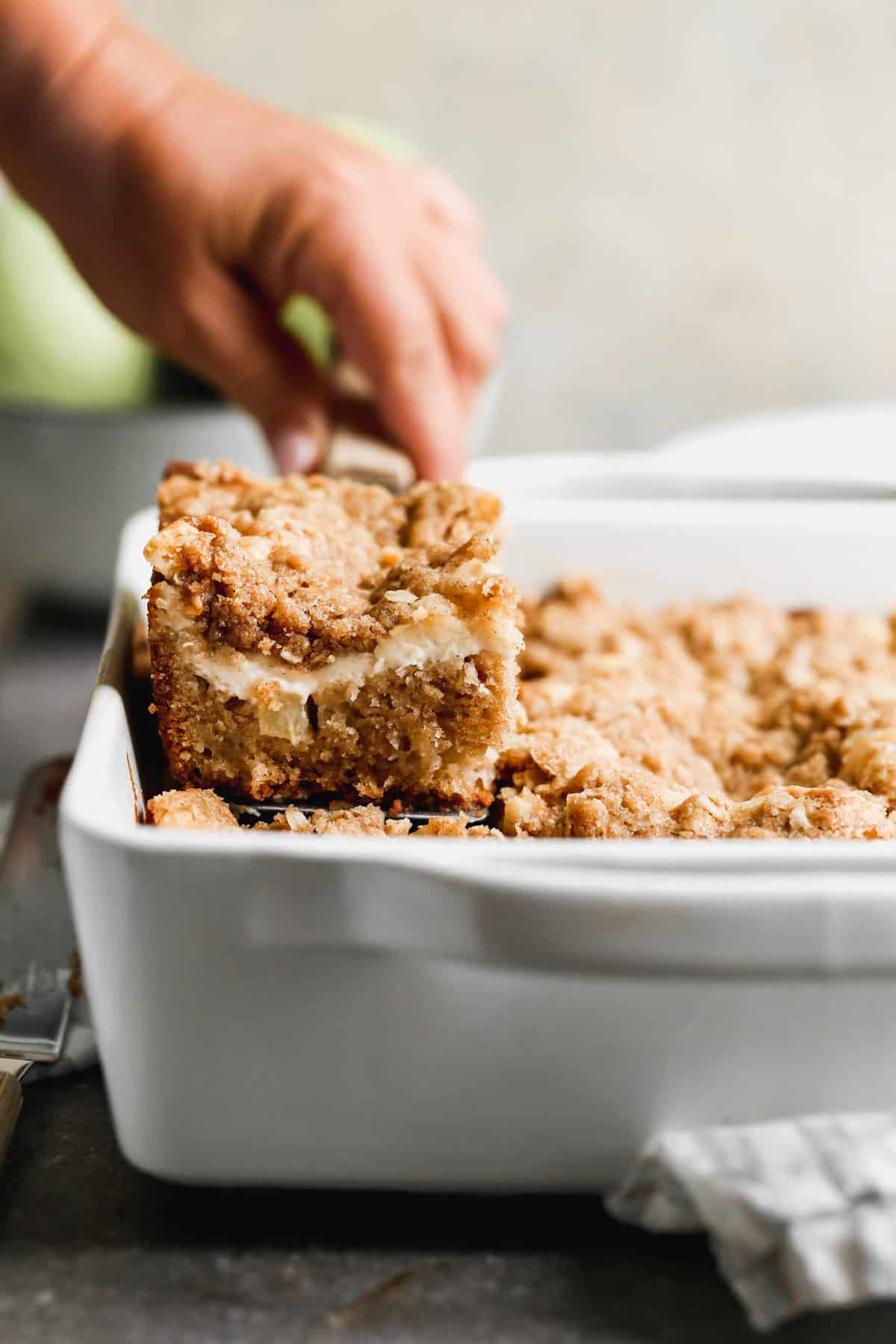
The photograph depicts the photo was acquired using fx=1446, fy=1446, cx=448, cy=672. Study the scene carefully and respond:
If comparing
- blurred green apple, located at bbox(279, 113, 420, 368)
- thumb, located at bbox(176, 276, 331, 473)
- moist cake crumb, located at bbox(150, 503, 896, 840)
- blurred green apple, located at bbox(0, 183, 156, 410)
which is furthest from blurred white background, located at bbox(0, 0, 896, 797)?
moist cake crumb, located at bbox(150, 503, 896, 840)

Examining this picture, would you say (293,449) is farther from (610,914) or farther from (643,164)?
(643,164)

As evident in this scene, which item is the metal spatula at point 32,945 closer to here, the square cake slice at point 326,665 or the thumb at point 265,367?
the square cake slice at point 326,665

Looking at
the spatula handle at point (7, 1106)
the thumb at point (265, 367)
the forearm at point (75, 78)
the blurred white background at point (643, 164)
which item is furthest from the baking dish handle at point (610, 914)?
the blurred white background at point (643, 164)

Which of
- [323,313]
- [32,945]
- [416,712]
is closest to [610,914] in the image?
[416,712]

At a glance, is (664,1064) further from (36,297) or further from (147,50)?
(36,297)

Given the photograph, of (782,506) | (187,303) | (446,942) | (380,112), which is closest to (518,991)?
(446,942)

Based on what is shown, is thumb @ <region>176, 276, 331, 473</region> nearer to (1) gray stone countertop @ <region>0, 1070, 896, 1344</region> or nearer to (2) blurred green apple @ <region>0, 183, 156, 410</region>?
(2) blurred green apple @ <region>0, 183, 156, 410</region>

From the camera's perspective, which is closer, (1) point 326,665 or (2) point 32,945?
(1) point 326,665
